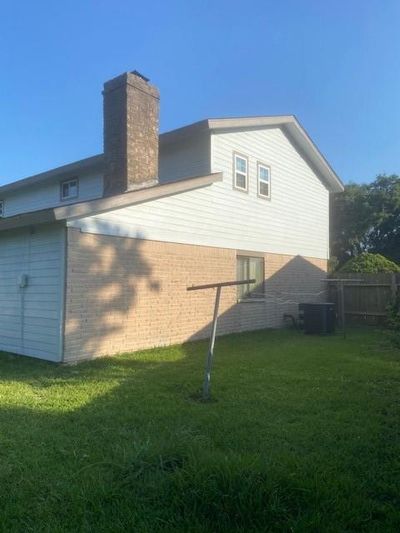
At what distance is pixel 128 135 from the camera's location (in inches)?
426

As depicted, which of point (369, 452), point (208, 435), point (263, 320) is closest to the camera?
point (369, 452)

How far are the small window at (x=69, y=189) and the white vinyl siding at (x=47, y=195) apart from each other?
0.14m

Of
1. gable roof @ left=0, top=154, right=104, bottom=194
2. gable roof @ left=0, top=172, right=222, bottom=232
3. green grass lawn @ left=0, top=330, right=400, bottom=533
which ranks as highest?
gable roof @ left=0, top=154, right=104, bottom=194

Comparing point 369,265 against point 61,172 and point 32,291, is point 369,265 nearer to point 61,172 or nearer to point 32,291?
point 61,172

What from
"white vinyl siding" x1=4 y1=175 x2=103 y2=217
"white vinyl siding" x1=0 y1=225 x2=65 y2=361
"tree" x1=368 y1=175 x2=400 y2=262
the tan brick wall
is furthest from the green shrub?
"tree" x1=368 y1=175 x2=400 y2=262

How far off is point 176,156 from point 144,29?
337 cm

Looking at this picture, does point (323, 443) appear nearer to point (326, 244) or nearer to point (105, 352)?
point (105, 352)

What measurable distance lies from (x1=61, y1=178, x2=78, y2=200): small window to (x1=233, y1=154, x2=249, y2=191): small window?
566cm

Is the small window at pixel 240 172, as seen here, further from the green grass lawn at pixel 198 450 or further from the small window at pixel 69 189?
the green grass lawn at pixel 198 450

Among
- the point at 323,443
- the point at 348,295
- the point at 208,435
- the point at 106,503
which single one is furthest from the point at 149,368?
the point at 348,295

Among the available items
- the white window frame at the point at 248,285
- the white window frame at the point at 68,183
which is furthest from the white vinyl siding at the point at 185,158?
the white window frame at the point at 68,183

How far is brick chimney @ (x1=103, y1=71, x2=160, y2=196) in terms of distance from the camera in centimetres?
1083

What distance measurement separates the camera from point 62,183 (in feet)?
52.7

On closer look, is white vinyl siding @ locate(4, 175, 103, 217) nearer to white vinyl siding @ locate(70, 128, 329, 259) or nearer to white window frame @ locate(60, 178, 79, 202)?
white window frame @ locate(60, 178, 79, 202)
